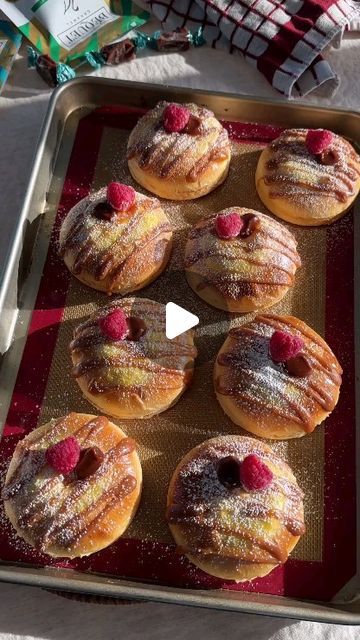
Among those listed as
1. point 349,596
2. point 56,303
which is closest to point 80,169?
point 56,303

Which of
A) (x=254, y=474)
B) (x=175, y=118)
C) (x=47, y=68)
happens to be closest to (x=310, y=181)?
(x=175, y=118)

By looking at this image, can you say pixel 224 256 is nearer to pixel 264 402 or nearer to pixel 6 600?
pixel 264 402

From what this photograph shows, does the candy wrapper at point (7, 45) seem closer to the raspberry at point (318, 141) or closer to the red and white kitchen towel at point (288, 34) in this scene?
the red and white kitchen towel at point (288, 34)

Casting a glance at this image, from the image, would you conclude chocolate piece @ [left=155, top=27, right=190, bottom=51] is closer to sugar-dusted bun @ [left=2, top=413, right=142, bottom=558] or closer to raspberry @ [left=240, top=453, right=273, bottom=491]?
sugar-dusted bun @ [left=2, top=413, right=142, bottom=558]

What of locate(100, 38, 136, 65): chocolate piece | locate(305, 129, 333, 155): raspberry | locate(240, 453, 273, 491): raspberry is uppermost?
locate(100, 38, 136, 65): chocolate piece

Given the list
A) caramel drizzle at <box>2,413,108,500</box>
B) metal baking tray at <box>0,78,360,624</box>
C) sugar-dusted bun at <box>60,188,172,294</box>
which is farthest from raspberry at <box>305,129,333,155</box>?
caramel drizzle at <box>2,413,108,500</box>
